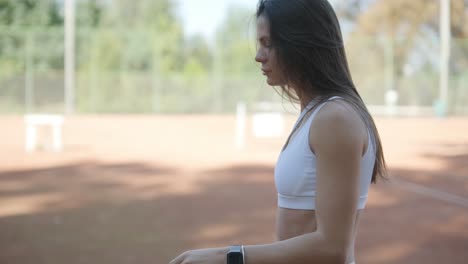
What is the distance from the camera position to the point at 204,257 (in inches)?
57.7

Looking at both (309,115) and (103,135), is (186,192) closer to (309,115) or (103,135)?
(309,115)

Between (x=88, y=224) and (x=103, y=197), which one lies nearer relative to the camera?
(x=88, y=224)

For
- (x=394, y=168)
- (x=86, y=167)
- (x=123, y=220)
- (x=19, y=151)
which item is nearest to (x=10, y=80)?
(x=19, y=151)

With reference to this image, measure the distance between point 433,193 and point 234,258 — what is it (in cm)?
1030

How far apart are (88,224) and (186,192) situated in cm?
291

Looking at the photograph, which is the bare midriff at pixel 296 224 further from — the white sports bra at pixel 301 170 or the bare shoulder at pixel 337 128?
the bare shoulder at pixel 337 128

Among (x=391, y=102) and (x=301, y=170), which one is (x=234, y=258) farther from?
(x=391, y=102)

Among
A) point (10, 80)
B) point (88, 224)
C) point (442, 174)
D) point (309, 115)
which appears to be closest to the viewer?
point (309, 115)

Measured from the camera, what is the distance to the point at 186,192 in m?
11.0

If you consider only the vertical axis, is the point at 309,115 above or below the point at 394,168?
above

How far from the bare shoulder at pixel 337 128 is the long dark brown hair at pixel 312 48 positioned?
0.06 meters

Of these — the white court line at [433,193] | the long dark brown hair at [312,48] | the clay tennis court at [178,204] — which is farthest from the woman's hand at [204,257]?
the white court line at [433,193]

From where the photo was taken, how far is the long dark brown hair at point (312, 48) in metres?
1.59

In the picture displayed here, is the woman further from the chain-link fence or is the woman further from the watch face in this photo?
the chain-link fence
